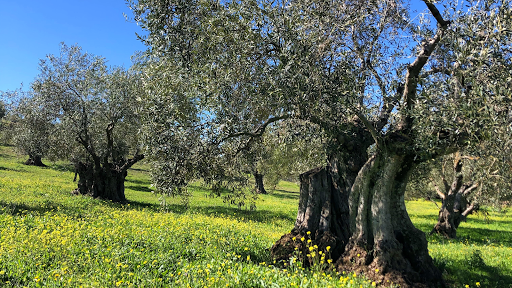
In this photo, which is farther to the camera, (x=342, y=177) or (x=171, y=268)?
(x=342, y=177)

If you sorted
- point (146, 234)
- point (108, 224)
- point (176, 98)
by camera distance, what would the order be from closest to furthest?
point (176, 98), point (146, 234), point (108, 224)

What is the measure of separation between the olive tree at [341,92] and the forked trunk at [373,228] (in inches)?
1.2

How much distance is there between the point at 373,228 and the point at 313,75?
15.0ft

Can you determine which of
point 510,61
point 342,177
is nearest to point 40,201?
point 342,177

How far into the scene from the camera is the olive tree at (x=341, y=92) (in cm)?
726

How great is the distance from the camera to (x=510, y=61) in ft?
23.7

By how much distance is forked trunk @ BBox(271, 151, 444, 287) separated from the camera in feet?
29.7

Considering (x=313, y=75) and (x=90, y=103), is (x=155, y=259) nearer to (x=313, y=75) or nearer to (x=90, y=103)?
(x=313, y=75)

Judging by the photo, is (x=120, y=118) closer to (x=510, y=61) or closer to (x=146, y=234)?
(x=146, y=234)

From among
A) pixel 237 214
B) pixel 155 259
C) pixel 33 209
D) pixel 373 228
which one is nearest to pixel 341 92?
pixel 373 228

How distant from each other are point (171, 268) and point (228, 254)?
148 cm

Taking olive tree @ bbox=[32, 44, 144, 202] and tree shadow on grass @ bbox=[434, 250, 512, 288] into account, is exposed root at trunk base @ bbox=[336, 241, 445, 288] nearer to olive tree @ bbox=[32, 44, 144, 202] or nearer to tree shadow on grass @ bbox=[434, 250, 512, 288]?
tree shadow on grass @ bbox=[434, 250, 512, 288]

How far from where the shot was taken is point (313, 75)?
7.50 meters

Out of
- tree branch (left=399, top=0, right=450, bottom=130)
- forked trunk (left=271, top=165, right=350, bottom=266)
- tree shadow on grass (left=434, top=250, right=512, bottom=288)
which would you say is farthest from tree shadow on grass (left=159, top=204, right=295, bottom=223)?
tree branch (left=399, top=0, right=450, bottom=130)
